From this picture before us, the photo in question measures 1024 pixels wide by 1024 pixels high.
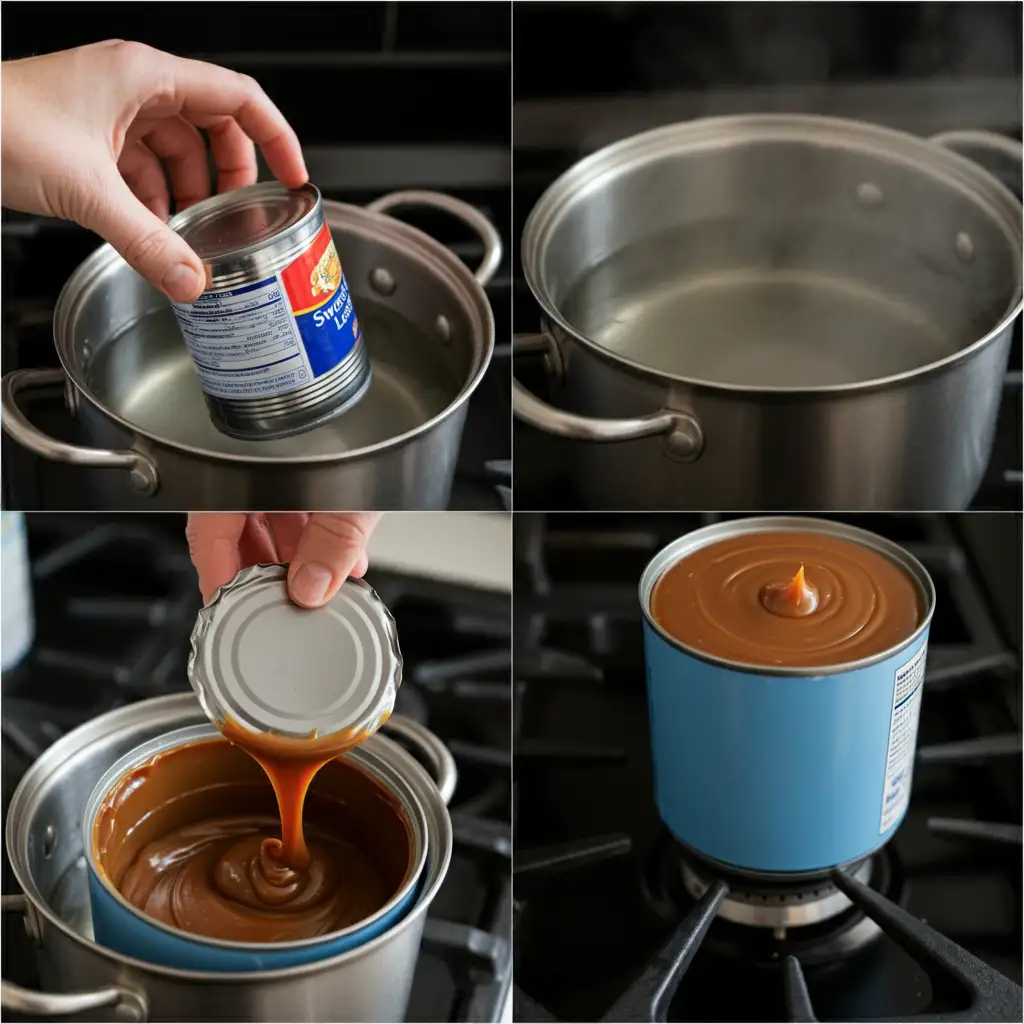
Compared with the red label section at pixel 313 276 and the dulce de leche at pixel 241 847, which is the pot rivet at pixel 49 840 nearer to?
the dulce de leche at pixel 241 847

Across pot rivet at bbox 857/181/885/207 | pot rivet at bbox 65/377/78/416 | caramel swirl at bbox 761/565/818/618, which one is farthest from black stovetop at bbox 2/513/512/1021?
pot rivet at bbox 857/181/885/207

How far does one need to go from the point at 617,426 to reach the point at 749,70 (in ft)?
1.34

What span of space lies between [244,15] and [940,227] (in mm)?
481

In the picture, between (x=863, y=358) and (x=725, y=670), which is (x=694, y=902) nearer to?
(x=725, y=670)

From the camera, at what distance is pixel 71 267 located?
32.9 inches

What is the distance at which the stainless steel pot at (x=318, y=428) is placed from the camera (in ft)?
2.07

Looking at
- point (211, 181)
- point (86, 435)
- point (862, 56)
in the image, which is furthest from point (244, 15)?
point (862, 56)

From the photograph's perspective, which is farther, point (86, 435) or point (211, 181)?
point (211, 181)

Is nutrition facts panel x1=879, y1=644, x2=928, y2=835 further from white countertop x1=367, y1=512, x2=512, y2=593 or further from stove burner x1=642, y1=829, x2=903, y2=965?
white countertop x1=367, y1=512, x2=512, y2=593

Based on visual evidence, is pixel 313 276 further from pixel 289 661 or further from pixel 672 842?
pixel 672 842

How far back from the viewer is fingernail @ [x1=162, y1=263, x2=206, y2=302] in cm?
60

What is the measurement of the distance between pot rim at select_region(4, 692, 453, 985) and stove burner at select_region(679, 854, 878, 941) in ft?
0.56

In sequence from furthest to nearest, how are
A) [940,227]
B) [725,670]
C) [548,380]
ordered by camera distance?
1. [940,227]
2. [548,380]
3. [725,670]

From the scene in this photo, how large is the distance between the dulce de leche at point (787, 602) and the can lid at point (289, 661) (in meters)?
0.15
